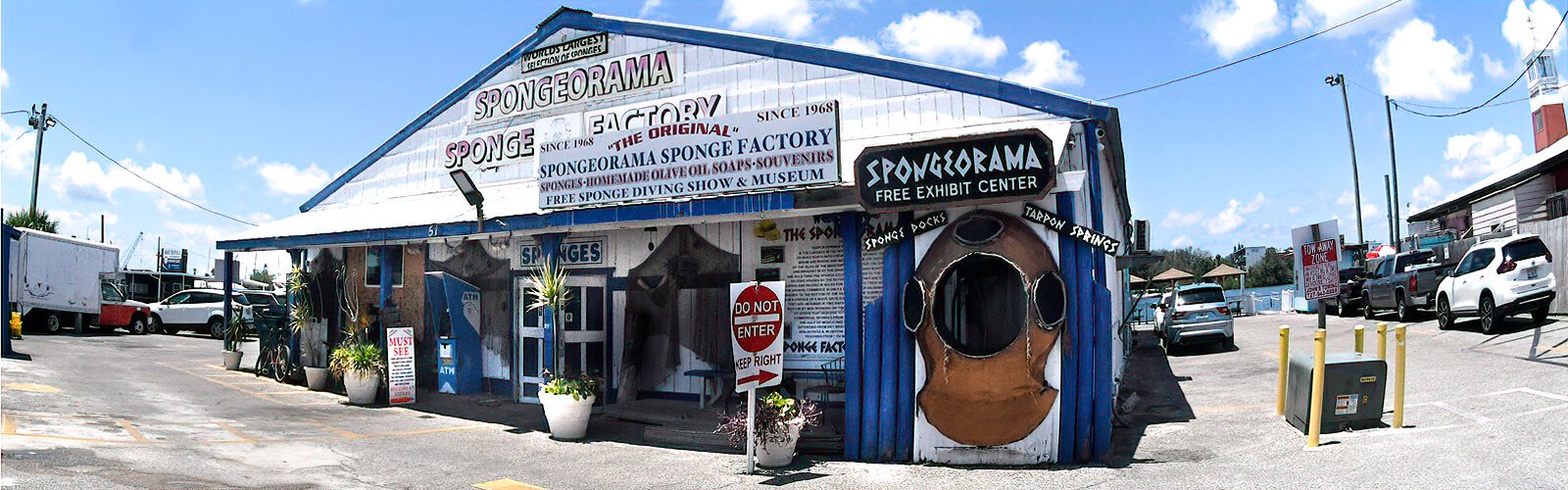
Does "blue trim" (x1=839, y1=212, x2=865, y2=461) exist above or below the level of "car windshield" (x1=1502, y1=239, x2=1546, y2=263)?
below

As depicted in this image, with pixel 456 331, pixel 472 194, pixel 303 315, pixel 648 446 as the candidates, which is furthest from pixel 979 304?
pixel 303 315

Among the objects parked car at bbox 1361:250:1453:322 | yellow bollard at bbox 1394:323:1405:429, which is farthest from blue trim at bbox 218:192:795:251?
parked car at bbox 1361:250:1453:322

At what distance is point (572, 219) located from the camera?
11.4 m

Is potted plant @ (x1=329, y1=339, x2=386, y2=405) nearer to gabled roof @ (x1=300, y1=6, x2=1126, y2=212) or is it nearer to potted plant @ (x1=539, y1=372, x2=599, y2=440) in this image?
gabled roof @ (x1=300, y1=6, x2=1126, y2=212)

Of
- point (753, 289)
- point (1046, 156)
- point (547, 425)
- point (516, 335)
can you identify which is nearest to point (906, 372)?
point (753, 289)

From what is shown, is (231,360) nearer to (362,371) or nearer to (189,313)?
(362,371)

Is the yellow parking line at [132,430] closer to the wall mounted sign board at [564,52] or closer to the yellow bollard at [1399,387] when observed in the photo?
the wall mounted sign board at [564,52]

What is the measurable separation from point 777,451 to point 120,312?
1053 inches

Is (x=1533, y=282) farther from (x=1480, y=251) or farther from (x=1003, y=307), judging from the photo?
(x=1003, y=307)

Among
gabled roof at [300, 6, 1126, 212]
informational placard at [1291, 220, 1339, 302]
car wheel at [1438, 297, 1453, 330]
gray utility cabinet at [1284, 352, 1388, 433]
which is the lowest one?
gray utility cabinet at [1284, 352, 1388, 433]

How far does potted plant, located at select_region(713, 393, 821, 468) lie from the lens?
9016 mm

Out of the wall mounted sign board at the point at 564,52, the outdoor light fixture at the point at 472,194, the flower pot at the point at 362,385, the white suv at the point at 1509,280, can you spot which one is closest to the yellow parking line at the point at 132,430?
the flower pot at the point at 362,385

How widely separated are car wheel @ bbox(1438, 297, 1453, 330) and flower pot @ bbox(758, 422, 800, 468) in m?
15.3

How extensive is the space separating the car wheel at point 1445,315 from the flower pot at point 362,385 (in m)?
19.1
